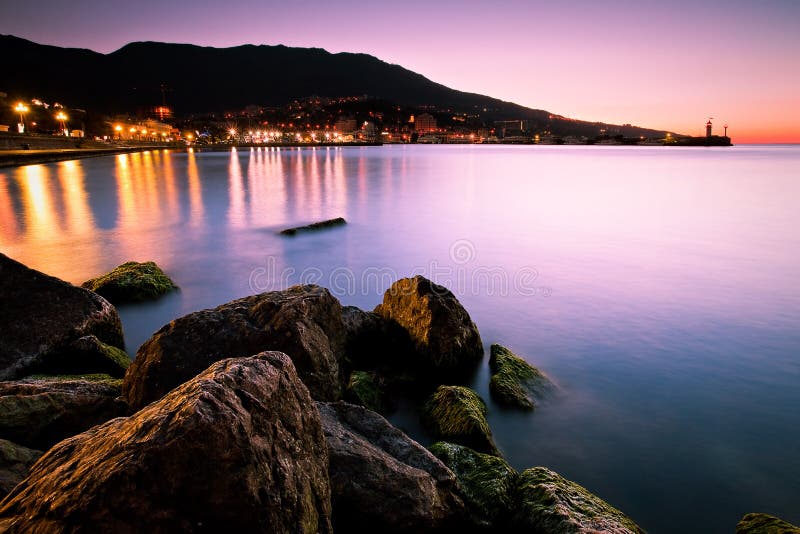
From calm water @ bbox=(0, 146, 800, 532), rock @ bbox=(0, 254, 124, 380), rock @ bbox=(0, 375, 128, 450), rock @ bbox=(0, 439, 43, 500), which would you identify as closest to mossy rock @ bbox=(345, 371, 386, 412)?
calm water @ bbox=(0, 146, 800, 532)

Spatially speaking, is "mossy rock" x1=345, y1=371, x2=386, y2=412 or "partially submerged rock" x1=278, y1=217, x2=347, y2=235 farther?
"partially submerged rock" x1=278, y1=217, x2=347, y2=235

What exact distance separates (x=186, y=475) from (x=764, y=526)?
4185 mm

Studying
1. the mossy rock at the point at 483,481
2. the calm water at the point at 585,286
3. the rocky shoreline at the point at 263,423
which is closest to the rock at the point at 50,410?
the rocky shoreline at the point at 263,423

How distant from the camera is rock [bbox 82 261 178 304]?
29.2 feet

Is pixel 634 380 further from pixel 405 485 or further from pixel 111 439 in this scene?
pixel 111 439

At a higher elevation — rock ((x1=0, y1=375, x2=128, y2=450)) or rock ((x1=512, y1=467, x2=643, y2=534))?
rock ((x1=0, y1=375, x2=128, y2=450))

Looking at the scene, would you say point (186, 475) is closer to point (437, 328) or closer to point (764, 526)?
point (764, 526)

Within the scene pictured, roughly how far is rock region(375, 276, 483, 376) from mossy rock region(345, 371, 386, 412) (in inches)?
37.3

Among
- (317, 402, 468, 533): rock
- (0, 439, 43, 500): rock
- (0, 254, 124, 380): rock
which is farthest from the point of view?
(0, 254, 124, 380): rock

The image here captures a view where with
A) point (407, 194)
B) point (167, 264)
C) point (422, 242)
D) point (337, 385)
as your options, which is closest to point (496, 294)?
point (422, 242)

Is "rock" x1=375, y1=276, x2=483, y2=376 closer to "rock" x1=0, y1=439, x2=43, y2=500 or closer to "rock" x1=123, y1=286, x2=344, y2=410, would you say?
"rock" x1=123, y1=286, x2=344, y2=410

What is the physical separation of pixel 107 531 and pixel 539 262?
13.7 metres

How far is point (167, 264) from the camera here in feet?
42.3

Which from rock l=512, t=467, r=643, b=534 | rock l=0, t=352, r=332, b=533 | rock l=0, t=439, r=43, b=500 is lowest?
rock l=512, t=467, r=643, b=534
